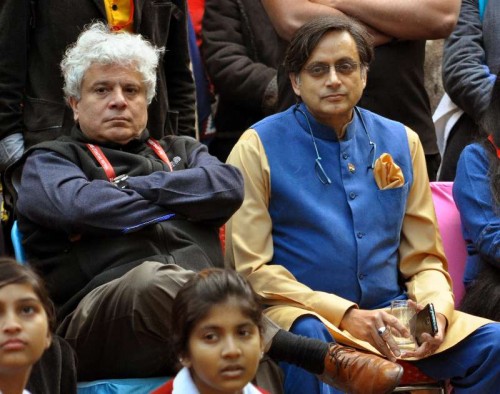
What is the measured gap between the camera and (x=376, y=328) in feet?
16.2

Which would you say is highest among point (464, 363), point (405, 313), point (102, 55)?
point (102, 55)

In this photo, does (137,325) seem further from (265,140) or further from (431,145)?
(431,145)

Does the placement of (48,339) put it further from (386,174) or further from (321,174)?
(386,174)

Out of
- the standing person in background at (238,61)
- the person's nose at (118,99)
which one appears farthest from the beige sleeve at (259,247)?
the standing person in background at (238,61)

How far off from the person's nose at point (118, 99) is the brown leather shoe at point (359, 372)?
1.27 metres

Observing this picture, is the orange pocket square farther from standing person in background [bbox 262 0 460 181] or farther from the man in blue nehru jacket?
standing person in background [bbox 262 0 460 181]

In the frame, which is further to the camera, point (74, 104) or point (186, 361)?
point (74, 104)

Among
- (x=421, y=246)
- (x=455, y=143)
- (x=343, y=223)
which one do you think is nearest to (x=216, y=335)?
(x=343, y=223)

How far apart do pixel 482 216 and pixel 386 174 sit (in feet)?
1.52

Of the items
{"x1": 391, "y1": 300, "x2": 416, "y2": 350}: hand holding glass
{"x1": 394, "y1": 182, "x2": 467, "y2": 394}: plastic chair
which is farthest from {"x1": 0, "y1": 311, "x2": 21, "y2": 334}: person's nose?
{"x1": 394, "y1": 182, "x2": 467, "y2": 394}: plastic chair

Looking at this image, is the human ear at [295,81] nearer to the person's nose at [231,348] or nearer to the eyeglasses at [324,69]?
the eyeglasses at [324,69]

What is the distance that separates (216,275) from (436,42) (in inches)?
158

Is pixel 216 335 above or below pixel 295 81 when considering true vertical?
below

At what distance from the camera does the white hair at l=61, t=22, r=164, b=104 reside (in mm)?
5191
